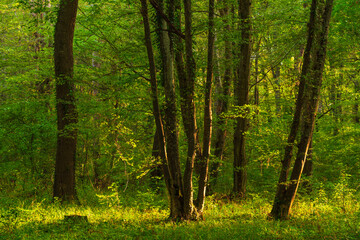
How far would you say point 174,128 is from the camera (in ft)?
24.6

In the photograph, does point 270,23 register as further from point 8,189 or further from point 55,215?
point 8,189

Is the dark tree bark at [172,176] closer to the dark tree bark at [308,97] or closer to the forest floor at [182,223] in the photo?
the forest floor at [182,223]

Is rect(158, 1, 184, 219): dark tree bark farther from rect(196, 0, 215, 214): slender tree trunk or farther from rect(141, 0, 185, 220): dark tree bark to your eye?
rect(196, 0, 215, 214): slender tree trunk

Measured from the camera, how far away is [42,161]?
12086 millimetres

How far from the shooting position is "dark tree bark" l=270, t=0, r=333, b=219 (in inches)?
287

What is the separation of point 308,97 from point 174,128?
3.63 metres

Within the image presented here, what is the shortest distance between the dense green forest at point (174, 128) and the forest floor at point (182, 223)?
41 mm

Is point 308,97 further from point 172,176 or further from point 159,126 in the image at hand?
point 172,176

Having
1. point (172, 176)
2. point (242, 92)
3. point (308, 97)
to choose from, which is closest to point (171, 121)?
point (172, 176)

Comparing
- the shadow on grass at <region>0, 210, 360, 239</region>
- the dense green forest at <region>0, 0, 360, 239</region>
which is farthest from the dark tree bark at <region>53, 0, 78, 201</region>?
the shadow on grass at <region>0, 210, 360, 239</region>

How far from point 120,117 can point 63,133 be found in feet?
5.85

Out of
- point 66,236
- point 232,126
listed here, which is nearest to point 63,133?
point 66,236

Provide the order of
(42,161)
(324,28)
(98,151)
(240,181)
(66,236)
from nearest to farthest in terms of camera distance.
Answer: (66,236) → (324,28) → (240,181) → (42,161) → (98,151)

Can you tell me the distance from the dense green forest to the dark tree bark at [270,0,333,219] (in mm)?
29
